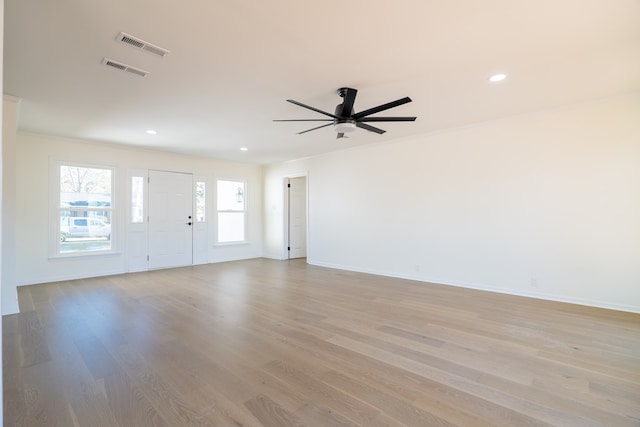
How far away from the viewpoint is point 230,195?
320 inches

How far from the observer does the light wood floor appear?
193cm

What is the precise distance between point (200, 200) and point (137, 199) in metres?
1.38

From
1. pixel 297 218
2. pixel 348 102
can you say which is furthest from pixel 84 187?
pixel 348 102

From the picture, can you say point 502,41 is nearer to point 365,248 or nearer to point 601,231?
point 601,231

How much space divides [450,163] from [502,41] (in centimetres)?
267

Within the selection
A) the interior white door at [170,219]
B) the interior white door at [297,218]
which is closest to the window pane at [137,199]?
the interior white door at [170,219]

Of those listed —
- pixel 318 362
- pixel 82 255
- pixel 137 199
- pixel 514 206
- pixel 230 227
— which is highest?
pixel 137 199

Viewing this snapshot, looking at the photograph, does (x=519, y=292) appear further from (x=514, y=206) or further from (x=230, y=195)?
(x=230, y=195)

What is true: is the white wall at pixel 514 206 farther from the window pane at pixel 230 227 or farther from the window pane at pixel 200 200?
the window pane at pixel 200 200

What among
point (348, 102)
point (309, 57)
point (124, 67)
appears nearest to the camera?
point (309, 57)

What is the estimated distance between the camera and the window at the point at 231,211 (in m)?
7.92

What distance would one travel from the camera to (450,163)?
202 inches

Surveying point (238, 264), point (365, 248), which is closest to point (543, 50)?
Result: point (365, 248)

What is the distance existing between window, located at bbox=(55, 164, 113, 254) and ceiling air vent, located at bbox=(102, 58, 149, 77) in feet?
12.4
